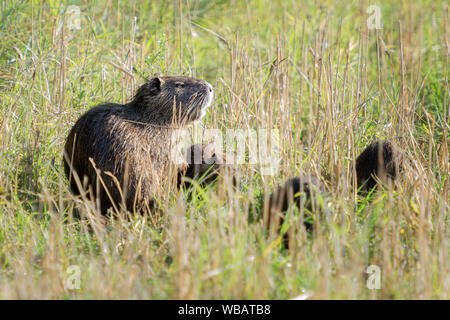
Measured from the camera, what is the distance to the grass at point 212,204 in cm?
278

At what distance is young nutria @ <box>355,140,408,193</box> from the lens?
3.75 metres

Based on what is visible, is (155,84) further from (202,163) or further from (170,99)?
(202,163)

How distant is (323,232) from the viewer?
10.6 ft

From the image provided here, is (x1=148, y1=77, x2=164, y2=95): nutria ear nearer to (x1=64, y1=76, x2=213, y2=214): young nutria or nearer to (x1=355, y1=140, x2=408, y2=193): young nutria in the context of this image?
(x1=64, y1=76, x2=213, y2=214): young nutria

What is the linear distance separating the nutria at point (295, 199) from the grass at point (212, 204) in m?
0.09

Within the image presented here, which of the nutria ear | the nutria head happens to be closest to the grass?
the nutria head

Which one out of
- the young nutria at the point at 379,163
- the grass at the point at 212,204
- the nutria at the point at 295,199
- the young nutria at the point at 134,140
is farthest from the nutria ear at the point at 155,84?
the young nutria at the point at 379,163

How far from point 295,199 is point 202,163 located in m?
0.94

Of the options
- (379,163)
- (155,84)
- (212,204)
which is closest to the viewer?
(212,204)

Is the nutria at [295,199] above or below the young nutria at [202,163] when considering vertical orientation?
below

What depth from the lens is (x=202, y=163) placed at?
163 inches

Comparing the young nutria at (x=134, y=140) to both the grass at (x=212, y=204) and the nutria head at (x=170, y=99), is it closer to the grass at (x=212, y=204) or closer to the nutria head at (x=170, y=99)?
the nutria head at (x=170, y=99)

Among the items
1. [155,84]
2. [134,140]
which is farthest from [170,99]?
[134,140]

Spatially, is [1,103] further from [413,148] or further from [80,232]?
[413,148]
